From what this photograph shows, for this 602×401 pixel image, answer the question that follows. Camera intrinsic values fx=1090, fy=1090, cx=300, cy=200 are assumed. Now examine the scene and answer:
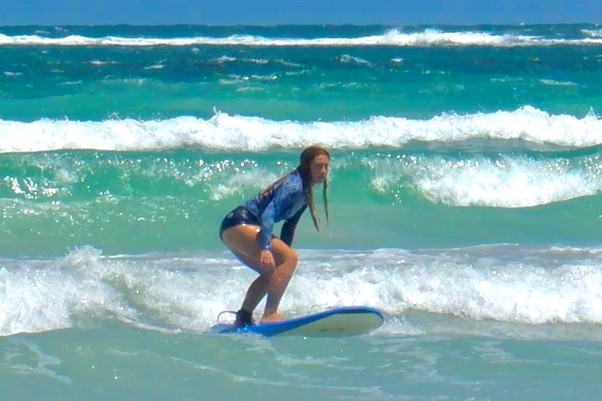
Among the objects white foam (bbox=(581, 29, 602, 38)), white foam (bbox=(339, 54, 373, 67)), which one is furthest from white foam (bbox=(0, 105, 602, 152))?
white foam (bbox=(581, 29, 602, 38))

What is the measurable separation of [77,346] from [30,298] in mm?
983

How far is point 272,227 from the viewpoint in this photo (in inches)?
266

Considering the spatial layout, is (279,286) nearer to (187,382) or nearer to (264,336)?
(264,336)

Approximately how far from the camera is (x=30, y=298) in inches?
297

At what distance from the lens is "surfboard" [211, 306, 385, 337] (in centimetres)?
682

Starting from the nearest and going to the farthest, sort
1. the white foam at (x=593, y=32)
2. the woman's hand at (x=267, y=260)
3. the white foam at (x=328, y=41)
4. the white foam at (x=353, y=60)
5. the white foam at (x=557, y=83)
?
the woman's hand at (x=267, y=260), the white foam at (x=557, y=83), the white foam at (x=353, y=60), the white foam at (x=328, y=41), the white foam at (x=593, y=32)

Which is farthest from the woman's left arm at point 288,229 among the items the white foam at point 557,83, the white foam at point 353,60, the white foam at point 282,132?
the white foam at point 353,60

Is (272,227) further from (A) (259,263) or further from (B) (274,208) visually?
(A) (259,263)

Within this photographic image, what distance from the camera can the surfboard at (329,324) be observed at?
6.82 m

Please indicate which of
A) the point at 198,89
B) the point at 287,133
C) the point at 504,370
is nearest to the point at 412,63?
the point at 198,89

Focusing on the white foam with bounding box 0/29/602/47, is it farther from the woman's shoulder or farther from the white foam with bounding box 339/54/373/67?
the woman's shoulder

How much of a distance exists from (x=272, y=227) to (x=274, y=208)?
0.42 ft

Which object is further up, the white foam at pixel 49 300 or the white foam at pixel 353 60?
the white foam at pixel 353 60

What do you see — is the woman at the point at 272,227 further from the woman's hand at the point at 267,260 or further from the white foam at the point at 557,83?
the white foam at the point at 557,83
